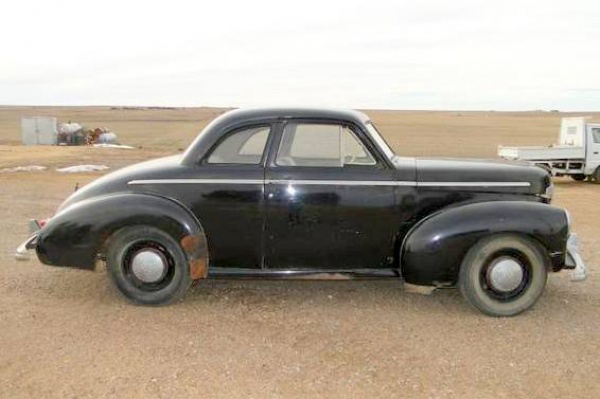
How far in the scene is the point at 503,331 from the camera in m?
4.84

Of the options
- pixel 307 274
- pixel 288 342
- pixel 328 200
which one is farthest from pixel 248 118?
pixel 288 342

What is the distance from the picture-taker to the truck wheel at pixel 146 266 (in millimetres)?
5227

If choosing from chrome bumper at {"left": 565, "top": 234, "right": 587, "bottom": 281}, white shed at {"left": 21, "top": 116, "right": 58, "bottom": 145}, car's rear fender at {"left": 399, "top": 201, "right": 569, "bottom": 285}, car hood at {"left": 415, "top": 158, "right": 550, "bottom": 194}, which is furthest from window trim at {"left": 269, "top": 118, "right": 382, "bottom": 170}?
white shed at {"left": 21, "top": 116, "right": 58, "bottom": 145}

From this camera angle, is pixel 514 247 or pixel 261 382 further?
pixel 514 247

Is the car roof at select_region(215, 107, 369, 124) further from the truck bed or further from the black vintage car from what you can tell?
the truck bed

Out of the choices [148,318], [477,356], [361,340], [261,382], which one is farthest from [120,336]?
[477,356]

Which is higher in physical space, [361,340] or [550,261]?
[550,261]

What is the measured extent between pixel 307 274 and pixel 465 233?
1.44m

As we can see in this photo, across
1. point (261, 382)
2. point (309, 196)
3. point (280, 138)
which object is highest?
point (280, 138)

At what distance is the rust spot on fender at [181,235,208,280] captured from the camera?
5164mm

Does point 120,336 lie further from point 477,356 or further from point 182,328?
point 477,356

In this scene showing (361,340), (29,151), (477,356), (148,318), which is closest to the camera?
(477,356)

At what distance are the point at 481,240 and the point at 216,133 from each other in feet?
8.37

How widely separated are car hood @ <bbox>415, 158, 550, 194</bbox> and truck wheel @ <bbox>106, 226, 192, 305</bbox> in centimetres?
231
